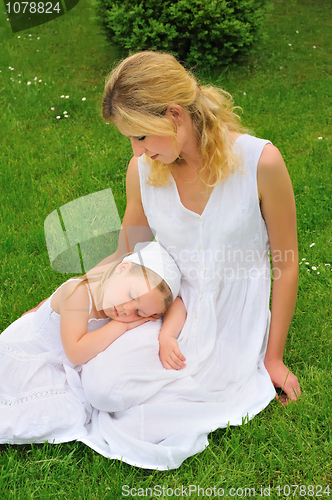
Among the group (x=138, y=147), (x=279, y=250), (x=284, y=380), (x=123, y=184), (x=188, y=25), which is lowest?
(x=123, y=184)

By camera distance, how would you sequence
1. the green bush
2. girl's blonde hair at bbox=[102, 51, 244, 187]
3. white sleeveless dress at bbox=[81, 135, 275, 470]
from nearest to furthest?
girl's blonde hair at bbox=[102, 51, 244, 187] → white sleeveless dress at bbox=[81, 135, 275, 470] → the green bush

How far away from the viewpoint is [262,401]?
231 centimetres

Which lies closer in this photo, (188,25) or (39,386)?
(39,386)

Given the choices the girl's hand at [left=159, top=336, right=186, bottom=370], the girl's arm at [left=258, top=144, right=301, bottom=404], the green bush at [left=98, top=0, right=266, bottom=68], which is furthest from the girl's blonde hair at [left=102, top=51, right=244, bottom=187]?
the green bush at [left=98, top=0, right=266, bottom=68]

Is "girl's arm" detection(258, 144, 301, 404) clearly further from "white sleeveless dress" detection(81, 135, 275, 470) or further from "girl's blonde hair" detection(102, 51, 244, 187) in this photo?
"girl's blonde hair" detection(102, 51, 244, 187)

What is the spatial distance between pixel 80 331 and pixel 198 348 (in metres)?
0.54

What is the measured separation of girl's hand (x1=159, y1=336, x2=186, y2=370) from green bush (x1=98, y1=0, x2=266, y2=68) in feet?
12.8

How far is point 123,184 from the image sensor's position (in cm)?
431

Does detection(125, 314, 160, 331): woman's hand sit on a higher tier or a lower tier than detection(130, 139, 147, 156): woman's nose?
lower

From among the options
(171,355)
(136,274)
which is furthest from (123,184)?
(171,355)

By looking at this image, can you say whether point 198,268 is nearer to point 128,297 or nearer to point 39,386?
point 128,297

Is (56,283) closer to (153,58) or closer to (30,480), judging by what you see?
(30,480)

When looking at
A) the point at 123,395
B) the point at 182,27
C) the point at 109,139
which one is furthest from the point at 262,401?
the point at 182,27

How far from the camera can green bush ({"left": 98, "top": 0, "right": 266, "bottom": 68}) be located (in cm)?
546
